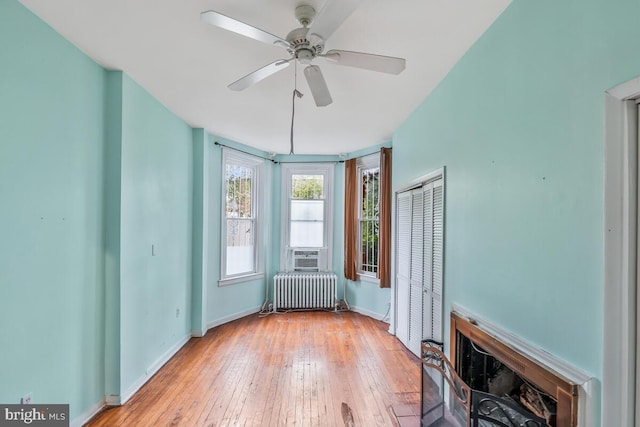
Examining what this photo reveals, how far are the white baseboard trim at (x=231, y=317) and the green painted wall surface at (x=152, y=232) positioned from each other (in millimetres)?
435

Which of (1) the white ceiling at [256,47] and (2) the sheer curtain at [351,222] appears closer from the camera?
(1) the white ceiling at [256,47]

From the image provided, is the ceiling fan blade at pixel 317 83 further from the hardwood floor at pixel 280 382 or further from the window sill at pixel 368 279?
the window sill at pixel 368 279

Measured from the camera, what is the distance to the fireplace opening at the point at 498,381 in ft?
4.74

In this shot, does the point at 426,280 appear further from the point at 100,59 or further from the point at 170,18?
the point at 100,59

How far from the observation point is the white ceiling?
5.70 feet

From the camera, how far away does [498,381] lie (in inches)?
73.6

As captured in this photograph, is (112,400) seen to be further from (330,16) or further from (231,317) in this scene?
(330,16)

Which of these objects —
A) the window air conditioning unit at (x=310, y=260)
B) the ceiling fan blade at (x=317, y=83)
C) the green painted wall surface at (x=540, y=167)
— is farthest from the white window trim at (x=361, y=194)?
the ceiling fan blade at (x=317, y=83)

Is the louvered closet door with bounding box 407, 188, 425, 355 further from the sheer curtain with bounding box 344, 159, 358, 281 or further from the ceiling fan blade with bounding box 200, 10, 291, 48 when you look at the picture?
the ceiling fan blade with bounding box 200, 10, 291, 48

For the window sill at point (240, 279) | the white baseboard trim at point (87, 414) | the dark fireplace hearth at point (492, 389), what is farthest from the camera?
the window sill at point (240, 279)

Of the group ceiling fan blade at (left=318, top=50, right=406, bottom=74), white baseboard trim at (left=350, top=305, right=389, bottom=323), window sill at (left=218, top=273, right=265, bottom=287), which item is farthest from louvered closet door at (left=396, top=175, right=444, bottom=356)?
window sill at (left=218, top=273, right=265, bottom=287)

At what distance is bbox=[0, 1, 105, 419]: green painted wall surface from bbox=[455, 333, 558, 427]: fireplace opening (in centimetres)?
255

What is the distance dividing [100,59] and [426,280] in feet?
10.8

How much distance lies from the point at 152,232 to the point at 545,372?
3128mm
